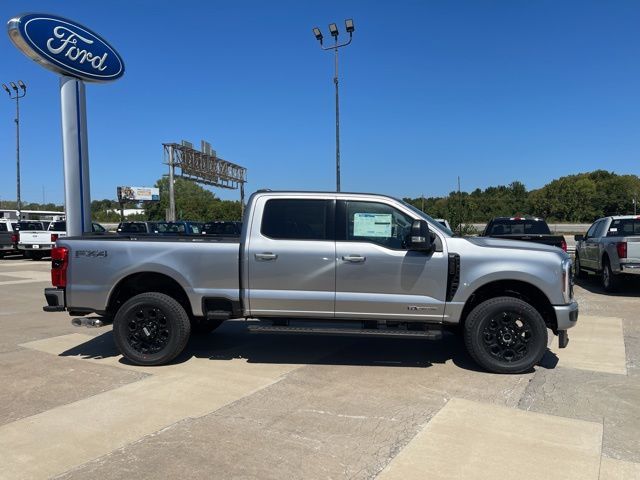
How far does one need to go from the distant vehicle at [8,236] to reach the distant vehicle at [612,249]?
74.4ft

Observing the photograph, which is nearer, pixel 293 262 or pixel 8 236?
pixel 293 262

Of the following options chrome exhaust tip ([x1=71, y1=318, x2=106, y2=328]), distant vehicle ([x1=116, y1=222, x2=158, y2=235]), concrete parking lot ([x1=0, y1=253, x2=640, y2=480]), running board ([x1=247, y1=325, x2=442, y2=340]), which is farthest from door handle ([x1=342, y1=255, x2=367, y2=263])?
distant vehicle ([x1=116, y1=222, x2=158, y2=235])

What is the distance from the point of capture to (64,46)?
27.5 feet

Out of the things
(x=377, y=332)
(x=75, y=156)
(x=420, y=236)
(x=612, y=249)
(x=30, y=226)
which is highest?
(x=75, y=156)

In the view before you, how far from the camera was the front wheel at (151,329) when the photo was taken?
577cm

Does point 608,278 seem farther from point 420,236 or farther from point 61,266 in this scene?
point 61,266

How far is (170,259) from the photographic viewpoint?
5.80 metres

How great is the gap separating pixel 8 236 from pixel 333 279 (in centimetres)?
2271

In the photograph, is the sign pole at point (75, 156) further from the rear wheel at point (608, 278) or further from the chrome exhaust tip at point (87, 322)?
the rear wheel at point (608, 278)

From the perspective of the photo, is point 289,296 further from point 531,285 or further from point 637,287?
point 637,287

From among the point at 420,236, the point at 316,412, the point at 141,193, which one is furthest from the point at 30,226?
the point at 141,193

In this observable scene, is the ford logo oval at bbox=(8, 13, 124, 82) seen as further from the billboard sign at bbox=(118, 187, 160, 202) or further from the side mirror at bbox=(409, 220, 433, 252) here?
the billboard sign at bbox=(118, 187, 160, 202)

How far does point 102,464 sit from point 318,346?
3.65 metres

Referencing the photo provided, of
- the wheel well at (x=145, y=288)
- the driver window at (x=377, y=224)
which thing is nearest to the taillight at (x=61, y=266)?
the wheel well at (x=145, y=288)
